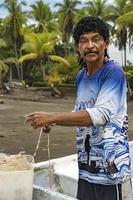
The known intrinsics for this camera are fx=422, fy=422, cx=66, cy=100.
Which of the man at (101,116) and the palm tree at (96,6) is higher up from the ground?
the palm tree at (96,6)

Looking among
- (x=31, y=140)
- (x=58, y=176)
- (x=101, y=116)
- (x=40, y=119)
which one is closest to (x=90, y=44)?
(x=101, y=116)

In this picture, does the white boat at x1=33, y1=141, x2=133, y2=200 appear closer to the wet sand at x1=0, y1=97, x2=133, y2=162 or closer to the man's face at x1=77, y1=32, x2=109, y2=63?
the man's face at x1=77, y1=32, x2=109, y2=63

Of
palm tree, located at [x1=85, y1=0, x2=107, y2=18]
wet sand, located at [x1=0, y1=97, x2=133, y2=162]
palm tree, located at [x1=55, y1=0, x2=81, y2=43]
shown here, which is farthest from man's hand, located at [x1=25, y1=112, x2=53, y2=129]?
palm tree, located at [x1=55, y1=0, x2=81, y2=43]

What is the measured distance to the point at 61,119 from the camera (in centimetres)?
215

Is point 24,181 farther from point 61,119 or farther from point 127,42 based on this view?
point 127,42

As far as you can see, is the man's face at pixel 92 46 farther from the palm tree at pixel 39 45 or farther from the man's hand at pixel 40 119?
the palm tree at pixel 39 45

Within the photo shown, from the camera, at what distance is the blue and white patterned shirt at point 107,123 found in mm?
2287

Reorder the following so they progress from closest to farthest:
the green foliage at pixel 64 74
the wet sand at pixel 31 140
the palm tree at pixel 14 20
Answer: the wet sand at pixel 31 140
the green foliage at pixel 64 74
the palm tree at pixel 14 20

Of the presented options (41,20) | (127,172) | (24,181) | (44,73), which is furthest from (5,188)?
(41,20)

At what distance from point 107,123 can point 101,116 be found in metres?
0.09

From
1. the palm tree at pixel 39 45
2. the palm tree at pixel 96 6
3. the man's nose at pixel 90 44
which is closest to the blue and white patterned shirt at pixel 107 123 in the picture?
the man's nose at pixel 90 44

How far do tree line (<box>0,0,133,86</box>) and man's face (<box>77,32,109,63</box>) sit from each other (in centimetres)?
3157

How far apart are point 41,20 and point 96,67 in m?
43.2

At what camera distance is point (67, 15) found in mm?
43938
